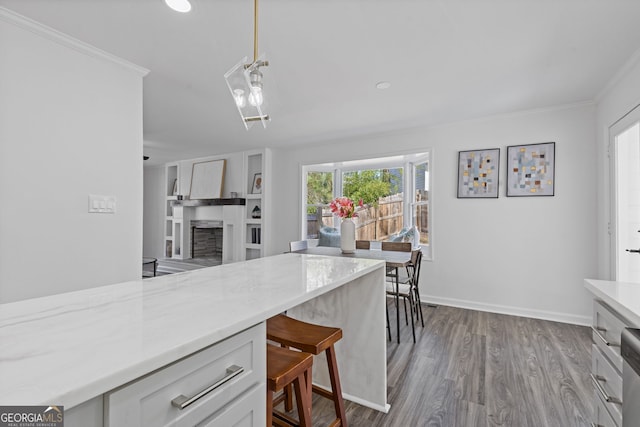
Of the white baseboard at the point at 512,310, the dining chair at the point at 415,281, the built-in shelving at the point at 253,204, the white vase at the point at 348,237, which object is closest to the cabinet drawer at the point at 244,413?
the dining chair at the point at 415,281

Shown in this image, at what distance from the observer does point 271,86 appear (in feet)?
5.52

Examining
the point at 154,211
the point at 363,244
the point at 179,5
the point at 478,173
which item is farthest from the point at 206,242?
the point at 179,5

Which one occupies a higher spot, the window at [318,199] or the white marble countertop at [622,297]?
the window at [318,199]

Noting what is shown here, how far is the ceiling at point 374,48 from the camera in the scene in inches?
72.4

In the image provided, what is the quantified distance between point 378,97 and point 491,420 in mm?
2781

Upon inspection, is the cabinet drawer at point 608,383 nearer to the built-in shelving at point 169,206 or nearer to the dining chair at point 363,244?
the dining chair at point 363,244

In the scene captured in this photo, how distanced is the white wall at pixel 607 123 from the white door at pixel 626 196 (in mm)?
105

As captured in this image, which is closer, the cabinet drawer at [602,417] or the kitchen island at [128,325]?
the kitchen island at [128,325]

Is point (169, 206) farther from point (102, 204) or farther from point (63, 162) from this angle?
point (63, 162)

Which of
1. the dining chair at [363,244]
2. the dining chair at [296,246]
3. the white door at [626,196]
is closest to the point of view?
the white door at [626,196]

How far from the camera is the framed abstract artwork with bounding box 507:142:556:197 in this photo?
3.44 m

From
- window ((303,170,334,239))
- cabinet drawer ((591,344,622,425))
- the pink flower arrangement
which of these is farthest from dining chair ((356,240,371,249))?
cabinet drawer ((591,344,622,425))

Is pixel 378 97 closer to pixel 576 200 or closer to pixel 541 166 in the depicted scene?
pixel 541 166

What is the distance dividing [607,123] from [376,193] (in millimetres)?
2894
